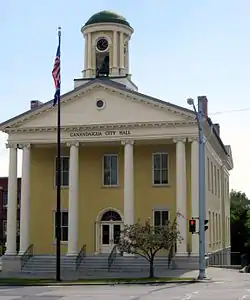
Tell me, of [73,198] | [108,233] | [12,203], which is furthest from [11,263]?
[108,233]

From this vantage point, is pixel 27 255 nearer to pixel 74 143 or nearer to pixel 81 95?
pixel 74 143

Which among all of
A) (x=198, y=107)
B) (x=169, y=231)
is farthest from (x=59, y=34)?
(x=169, y=231)

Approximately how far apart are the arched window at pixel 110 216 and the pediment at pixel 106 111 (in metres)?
6.80

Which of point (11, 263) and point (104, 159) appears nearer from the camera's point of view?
point (11, 263)

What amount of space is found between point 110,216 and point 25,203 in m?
6.17

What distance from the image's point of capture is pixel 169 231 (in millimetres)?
34531

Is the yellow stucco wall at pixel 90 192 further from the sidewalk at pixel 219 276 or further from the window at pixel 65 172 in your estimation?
the sidewalk at pixel 219 276

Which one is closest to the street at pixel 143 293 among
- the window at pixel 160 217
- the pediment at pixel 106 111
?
the pediment at pixel 106 111

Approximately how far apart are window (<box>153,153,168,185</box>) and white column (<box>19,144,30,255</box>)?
8.77 meters

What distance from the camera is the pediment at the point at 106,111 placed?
4147cm

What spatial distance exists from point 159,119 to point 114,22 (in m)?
10.3

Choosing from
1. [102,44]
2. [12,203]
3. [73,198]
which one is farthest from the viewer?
[102,44]

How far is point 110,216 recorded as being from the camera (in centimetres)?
4531

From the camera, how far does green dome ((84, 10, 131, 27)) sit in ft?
157
